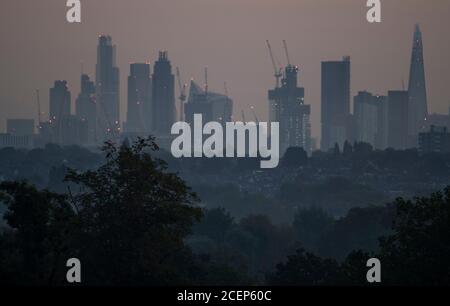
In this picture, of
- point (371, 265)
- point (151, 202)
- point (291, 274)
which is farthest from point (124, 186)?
point (291, 274)

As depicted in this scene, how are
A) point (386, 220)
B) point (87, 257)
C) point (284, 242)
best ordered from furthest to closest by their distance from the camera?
point (284, 242) < point (386, 220) < point (87, 257)

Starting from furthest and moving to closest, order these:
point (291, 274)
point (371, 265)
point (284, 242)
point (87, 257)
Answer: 1. point (284, 242)
2. point (291, 274)
3. point (371, 265)
4. point (87, 257)

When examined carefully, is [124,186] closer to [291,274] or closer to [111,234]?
[111,234]

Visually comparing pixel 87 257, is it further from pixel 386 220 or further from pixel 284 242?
pixel 284 242
